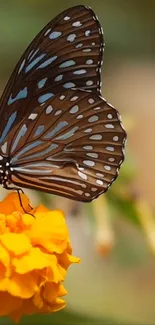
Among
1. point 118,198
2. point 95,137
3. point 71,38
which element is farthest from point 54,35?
point 118,198

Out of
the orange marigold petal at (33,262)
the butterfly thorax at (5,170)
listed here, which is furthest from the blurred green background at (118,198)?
the orange marigold petal at (33,262)

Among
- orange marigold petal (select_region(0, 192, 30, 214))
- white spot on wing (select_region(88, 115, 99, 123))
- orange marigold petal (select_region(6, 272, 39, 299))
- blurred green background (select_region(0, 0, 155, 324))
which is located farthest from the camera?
blurred green background (select_region(0, 0, 155, 324))

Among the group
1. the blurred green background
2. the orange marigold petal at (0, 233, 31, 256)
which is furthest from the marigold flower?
the blurred green background

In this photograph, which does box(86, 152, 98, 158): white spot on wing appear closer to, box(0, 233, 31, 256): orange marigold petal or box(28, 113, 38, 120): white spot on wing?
box(28, 113, 38, 120): white spot on wing

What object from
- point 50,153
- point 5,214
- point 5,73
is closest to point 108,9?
point 5,73

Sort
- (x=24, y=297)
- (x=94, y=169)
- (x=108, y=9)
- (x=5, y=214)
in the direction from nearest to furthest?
(x=24, y=297) → (x=5, y=214) → (x=94, y=169) → (x=108, y=9)

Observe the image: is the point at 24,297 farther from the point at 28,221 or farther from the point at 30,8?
the point at 30,8
